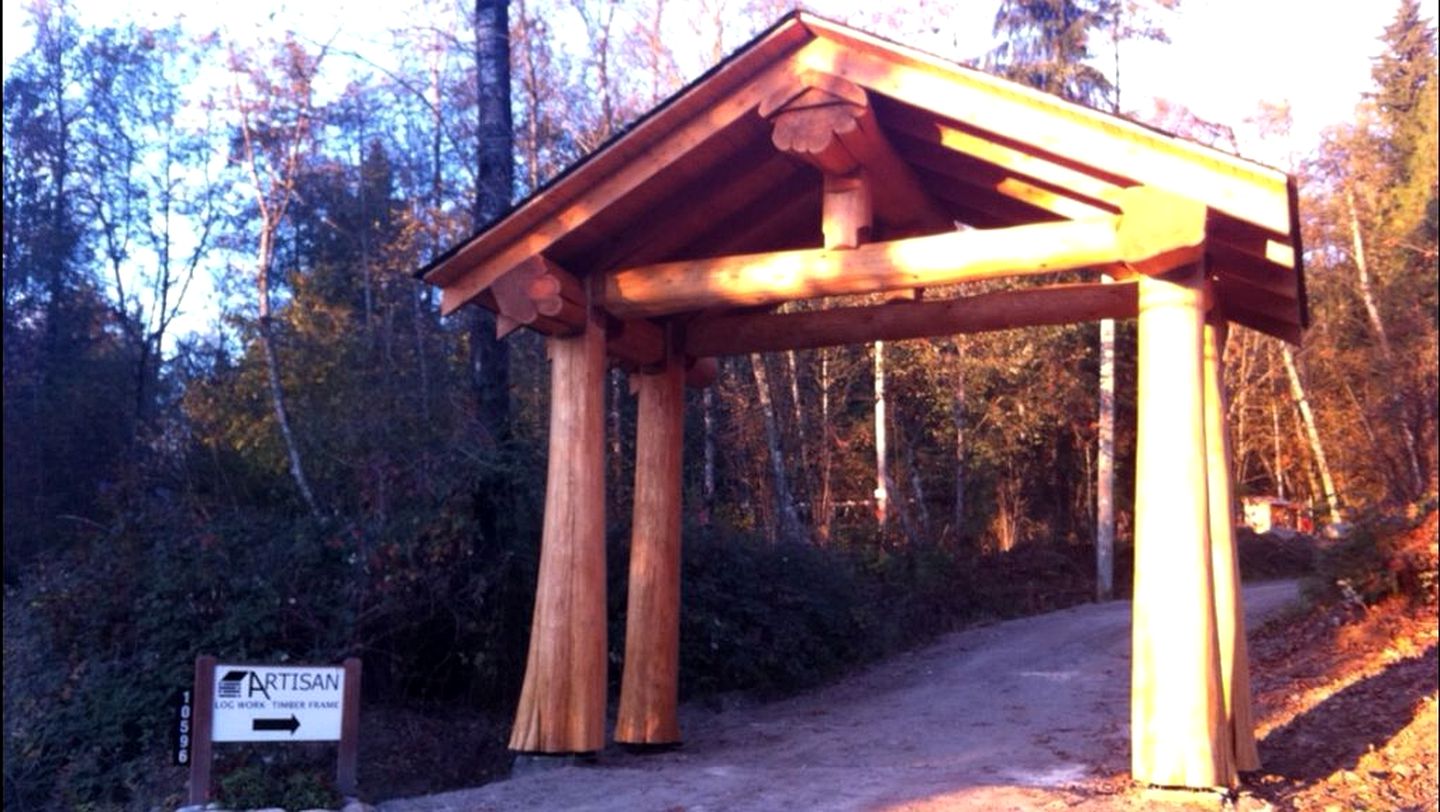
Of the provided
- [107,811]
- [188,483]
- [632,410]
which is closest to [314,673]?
[107,811]

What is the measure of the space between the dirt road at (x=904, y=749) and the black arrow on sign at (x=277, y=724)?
2.95ft

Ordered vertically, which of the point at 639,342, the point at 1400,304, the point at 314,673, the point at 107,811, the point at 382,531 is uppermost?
the point at 1400,304

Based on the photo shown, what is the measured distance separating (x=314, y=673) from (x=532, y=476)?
5.97m

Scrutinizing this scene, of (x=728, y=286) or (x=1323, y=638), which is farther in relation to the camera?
(x=1323, y=638)

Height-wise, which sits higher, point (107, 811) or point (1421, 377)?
point (1421, 377)

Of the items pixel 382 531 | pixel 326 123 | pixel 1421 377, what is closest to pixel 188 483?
pixel 382 531

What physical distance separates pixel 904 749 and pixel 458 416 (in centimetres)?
759

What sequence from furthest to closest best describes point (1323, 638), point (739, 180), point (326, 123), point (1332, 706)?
point (326, 123)
point (1323, 638)
point (1332, 706)
point (739, 180)

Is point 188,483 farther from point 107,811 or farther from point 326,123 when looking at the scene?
point 326,123

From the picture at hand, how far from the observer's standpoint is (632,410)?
879 inches

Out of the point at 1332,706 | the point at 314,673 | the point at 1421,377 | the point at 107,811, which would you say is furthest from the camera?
the point at 1421,377

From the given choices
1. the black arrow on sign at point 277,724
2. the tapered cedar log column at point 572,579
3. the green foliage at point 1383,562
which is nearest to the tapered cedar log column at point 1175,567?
the tapered cedar log column at point 572,579

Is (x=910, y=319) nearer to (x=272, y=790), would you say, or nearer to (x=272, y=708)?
(x=272, y=708)

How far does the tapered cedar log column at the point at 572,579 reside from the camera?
409 inches
